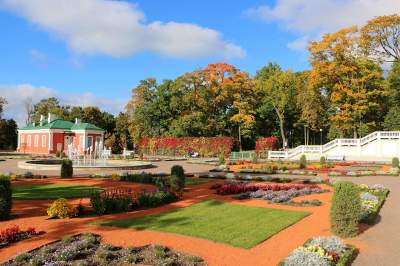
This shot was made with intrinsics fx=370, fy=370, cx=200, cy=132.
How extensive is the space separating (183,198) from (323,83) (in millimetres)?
35647

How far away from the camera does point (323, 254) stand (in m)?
6.81

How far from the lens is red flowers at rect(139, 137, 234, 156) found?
47.4 meters

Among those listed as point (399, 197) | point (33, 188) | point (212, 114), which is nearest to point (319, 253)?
point (399, 197)

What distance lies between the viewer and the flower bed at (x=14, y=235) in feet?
27.0

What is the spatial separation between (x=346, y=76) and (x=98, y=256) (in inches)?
1682

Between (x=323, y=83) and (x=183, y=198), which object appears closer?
(x=183, y=198)

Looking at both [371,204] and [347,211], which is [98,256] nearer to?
[347,211]

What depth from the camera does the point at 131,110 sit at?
5812cm

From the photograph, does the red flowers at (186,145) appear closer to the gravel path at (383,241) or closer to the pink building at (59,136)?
the pink building at (59,136)

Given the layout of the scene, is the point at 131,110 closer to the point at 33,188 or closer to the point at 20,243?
the point at 33,188

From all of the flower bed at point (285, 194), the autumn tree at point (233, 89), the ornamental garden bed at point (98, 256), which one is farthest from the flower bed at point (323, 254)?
the autumn tree at point (233, 89)

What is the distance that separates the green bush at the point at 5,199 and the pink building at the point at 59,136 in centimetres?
4657

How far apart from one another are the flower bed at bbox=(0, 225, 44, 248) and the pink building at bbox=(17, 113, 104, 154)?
48.6m

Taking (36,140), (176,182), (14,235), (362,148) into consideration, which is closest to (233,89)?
(362,148)
